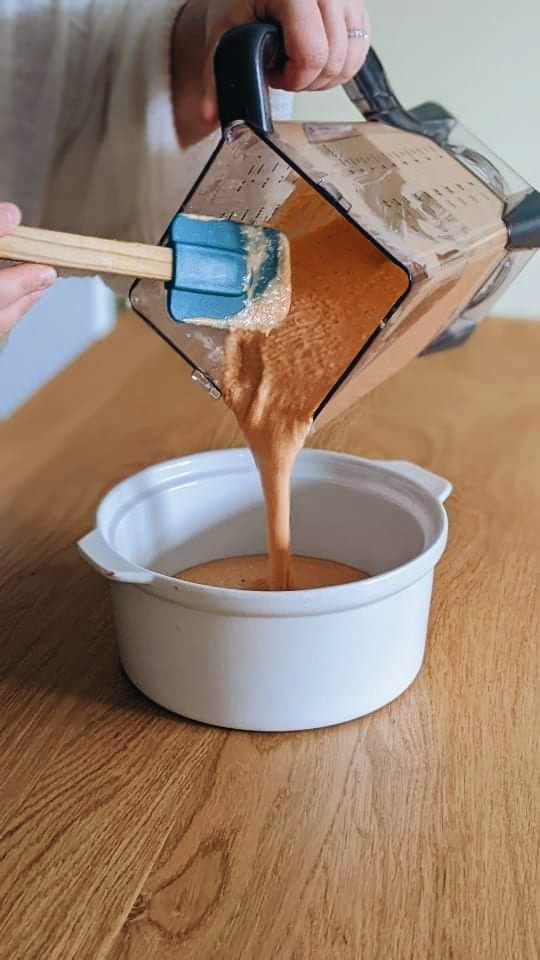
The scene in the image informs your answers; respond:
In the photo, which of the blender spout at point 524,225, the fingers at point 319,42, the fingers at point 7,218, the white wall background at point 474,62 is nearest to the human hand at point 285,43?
the fingers at point 319,42

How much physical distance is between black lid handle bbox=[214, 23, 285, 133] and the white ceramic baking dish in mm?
209

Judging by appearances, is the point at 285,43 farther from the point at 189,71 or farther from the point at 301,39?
the point at 189,71

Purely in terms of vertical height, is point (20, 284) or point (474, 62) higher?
point (20, 284)

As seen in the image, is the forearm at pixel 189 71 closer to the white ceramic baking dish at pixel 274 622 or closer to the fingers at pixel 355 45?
the fingers at pixel 355 45

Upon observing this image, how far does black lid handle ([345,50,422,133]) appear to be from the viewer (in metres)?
0.77

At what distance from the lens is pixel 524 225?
663mm

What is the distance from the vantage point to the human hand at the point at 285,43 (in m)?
0.64

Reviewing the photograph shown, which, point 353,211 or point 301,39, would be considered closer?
point 353,211

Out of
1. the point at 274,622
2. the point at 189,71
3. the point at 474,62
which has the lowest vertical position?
the point at 474,62

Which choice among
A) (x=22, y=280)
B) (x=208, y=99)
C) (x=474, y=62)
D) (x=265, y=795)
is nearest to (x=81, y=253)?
(x=22, y=280)

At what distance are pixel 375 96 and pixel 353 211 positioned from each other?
302mm

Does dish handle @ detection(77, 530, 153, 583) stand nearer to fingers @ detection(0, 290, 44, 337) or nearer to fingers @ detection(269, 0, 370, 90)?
fingers @ detection(0, 290, 44, 337)

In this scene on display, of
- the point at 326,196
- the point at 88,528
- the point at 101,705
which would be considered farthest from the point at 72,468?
the point at 326,196

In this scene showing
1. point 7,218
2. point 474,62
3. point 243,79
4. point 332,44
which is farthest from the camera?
point 474,62
